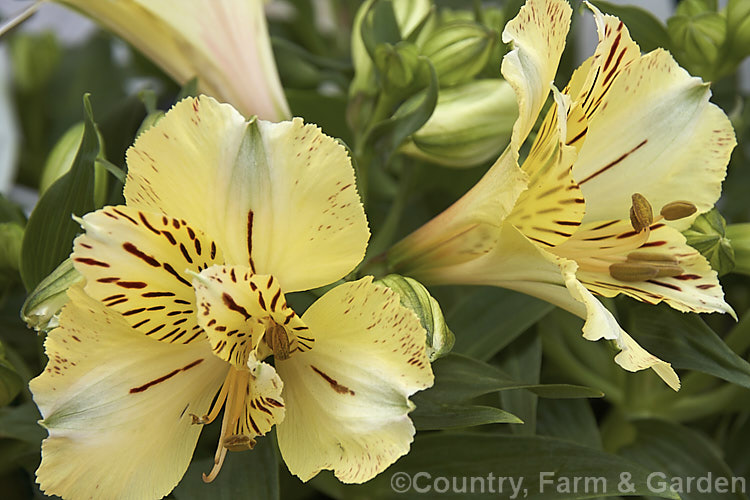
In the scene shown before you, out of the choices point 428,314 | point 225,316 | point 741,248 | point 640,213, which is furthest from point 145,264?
point 741,248

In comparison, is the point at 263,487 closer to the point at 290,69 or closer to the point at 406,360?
the point at 406,360

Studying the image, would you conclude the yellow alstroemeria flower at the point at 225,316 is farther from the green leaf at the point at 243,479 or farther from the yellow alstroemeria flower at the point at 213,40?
the yellow alstroemeria flower at the point at 213,40

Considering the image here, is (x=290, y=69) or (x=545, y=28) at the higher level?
(x=545, y=28)

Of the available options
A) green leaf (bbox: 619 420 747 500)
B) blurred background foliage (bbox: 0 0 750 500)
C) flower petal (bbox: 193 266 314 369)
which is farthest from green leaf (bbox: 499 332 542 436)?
flower petal (bbox: 193 266 314 369)

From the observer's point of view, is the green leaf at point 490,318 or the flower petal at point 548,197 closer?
the flower petal at point 548,197

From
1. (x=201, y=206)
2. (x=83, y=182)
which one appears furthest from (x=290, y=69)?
(x=201, y=206)

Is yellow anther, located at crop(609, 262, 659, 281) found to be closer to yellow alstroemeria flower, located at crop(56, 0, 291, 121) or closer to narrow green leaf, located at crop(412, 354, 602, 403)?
narrow green leaf, located at crop(412, 354, 602, 403)

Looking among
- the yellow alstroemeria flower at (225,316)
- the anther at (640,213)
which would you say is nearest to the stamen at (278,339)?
the yellow alstroemeria flower at (225,316)
